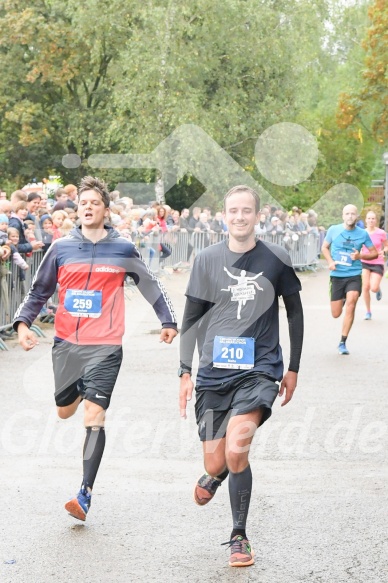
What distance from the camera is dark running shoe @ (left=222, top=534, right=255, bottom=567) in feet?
17.8

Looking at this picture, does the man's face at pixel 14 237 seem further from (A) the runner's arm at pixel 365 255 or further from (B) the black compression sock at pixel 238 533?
(B) the black compression sock at pixel 238 533

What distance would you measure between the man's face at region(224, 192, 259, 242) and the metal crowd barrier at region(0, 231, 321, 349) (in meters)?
8.57

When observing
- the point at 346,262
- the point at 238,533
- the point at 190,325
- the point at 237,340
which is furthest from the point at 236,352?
the point at 346,262

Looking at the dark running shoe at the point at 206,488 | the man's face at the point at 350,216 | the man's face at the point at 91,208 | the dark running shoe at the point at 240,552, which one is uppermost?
the man's face at the point at 91,208

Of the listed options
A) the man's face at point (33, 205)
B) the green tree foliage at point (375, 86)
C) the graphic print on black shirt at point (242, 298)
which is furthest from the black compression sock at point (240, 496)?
the green tree foliage at point (375, 86)

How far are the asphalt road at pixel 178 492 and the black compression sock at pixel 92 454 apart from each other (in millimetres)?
217

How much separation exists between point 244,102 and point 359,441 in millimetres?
36374

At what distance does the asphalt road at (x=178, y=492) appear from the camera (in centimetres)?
540

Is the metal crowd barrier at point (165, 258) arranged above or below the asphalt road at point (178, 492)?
below

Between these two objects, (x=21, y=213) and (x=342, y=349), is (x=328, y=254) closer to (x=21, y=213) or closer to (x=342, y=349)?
(x=342, y=349)

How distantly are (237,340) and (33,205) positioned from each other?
11.7m

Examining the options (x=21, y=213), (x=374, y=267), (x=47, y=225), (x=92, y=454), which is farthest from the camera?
(x=374, y=267)

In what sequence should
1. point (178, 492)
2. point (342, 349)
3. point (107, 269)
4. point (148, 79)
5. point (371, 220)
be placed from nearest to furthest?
point (107, 269), point (178, 492), point (342, 349), point (371, 220), point (148, 79)

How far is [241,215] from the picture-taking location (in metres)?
5.81
